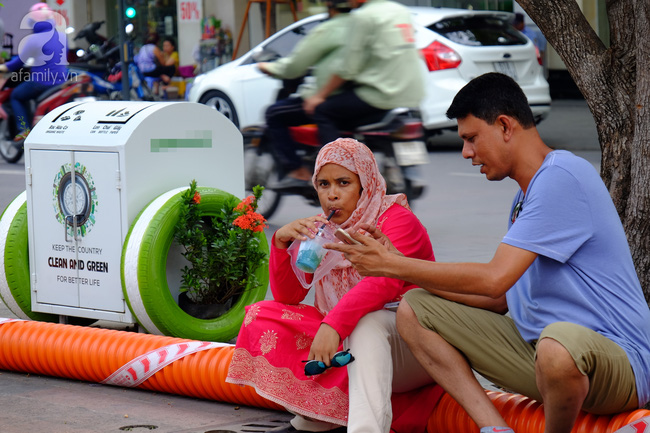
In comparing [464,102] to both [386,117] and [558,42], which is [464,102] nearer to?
[558,42]

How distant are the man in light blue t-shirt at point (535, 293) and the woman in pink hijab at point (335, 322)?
0.18m

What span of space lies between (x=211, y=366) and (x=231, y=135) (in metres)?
1.46

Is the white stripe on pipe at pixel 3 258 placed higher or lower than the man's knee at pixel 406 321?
lower

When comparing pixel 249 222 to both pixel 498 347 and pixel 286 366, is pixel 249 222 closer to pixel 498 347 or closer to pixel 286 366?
pixel 286 366

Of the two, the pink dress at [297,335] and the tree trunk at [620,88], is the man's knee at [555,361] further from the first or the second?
the tree trunk at [620,88]

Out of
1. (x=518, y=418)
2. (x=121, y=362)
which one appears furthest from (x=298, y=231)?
(x=121, y=362)

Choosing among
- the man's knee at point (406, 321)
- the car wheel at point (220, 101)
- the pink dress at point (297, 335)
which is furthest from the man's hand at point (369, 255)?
the car wheel at point (220, 101)

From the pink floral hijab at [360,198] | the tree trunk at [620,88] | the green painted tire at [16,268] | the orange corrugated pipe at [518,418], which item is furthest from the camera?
the green painted tire at [16,268]

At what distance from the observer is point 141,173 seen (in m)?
4.69

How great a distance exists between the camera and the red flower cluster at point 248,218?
4.68 metres

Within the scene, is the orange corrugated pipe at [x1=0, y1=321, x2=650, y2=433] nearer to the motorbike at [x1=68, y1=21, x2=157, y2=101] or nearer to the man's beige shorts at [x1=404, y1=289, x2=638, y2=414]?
the man's beige shorts at [x1=404, y1=289, x2=638, y2=414]

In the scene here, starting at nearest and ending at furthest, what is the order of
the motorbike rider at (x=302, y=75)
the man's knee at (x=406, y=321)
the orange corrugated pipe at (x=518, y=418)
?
the orange corrugated pipe at (x=518, y=418) → the man's knee at (x=406, y=321) → the motorbike rider at (x=302, y=75)

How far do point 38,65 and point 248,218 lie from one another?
10595 mm

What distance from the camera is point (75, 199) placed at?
485 cm
